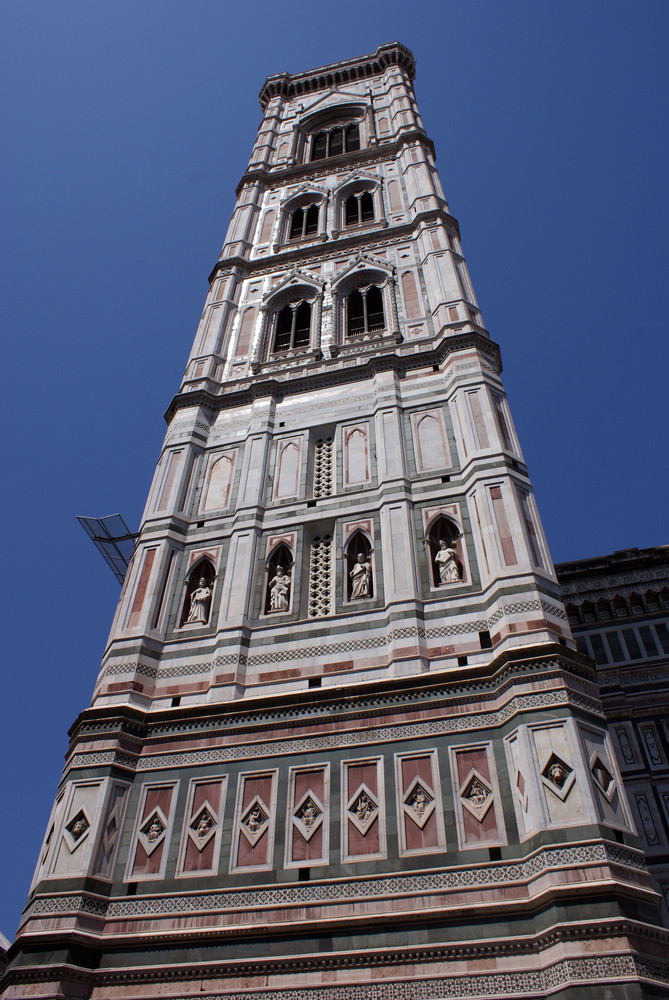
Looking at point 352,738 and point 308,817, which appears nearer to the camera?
point 308,817

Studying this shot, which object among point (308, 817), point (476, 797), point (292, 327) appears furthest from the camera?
point (292, 327)

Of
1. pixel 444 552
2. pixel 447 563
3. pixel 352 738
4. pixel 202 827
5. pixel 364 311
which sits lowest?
pixel 202 827

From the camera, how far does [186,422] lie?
15039mm

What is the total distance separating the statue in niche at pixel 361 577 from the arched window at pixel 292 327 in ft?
22.7

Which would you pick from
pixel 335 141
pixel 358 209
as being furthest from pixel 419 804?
pixel 335 141

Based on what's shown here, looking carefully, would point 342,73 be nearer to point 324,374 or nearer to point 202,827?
point 324,374

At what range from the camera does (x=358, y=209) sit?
21.9m

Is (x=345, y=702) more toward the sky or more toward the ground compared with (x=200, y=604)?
more toward the ground

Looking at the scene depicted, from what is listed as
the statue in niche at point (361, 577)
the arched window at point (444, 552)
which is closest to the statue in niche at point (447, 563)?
the arched window at point (444, 552)

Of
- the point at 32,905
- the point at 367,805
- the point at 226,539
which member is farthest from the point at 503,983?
the point at 226,539

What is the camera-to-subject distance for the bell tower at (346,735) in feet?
23.9

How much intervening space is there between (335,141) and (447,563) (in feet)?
67.5

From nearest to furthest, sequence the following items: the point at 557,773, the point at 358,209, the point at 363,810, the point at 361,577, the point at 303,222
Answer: the point at 557,773
the point at 363,810
the point at 361,577
the point at 358,209
the point at 303,222

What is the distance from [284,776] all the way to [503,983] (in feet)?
10.0
